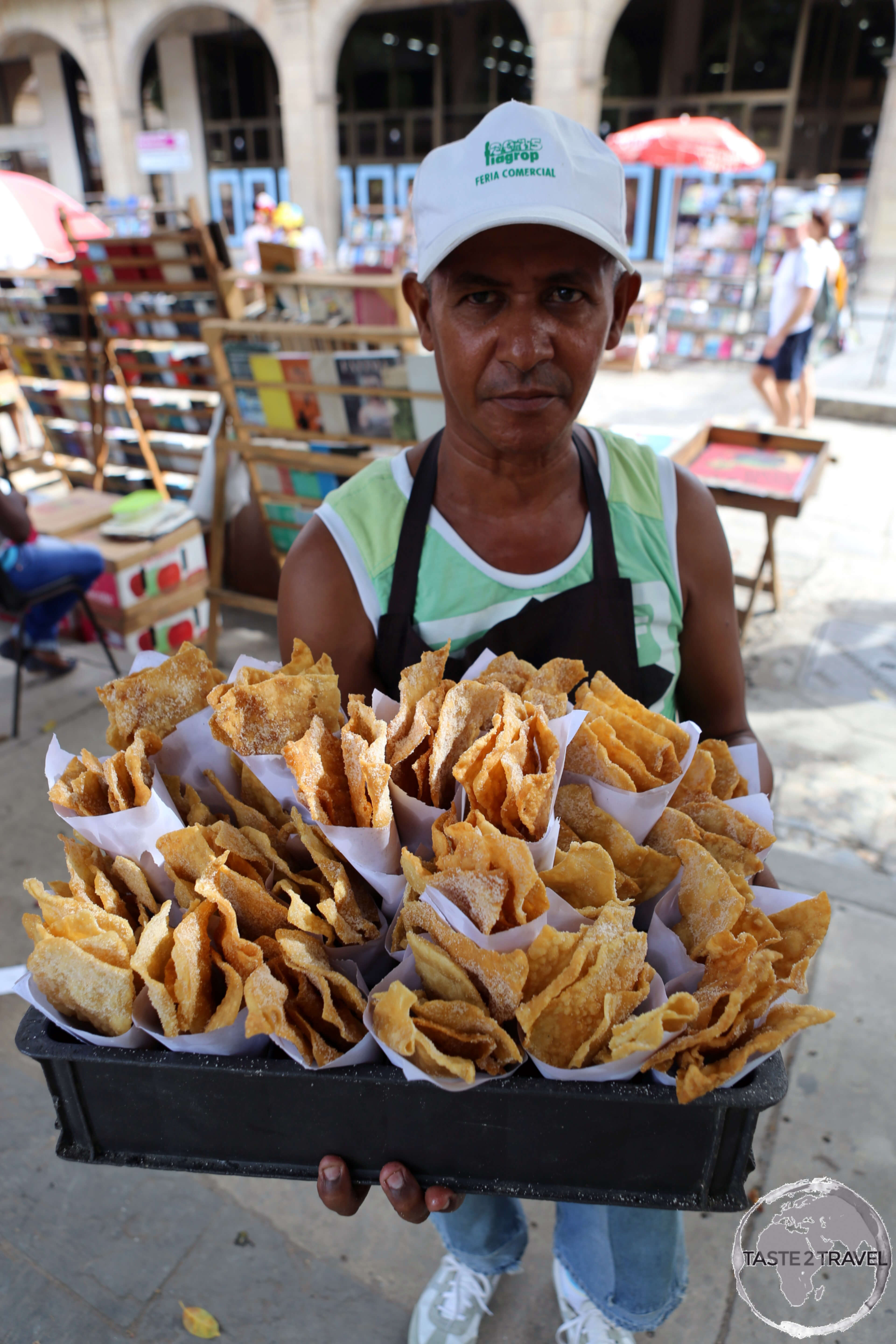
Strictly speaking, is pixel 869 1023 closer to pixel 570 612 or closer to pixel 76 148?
pixel 570 612

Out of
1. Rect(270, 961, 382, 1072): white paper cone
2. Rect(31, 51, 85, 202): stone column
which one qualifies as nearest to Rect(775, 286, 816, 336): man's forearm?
Rect(270, 961, 382, 1072): white paper cone

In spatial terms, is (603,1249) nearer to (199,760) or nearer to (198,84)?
(199,760)

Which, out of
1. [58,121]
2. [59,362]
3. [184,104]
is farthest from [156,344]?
[58,121]

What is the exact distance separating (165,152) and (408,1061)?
1743cm

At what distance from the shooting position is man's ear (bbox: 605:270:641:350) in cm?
143

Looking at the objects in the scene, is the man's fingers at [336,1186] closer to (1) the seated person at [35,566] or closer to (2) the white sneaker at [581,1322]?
(2) the white sneaker at [581,1322]

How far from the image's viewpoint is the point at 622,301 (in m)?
1.46


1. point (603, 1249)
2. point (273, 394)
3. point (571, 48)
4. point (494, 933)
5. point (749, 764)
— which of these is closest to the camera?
point (494, 933)

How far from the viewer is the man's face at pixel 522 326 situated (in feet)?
4.15

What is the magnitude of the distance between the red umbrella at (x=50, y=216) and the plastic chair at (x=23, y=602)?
2.92 meters

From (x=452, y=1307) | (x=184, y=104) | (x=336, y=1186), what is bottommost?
(x=452, y=1307)

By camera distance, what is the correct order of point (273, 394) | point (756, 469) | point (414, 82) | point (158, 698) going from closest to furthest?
point (158, 698) → point (273, 394) → point (756, 469) → point (414, 82)

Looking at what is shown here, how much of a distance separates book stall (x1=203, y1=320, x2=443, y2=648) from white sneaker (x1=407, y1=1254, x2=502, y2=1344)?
2577mm

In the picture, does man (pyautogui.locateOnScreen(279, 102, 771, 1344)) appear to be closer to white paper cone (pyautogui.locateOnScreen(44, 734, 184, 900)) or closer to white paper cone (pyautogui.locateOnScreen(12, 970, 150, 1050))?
white paper cone (pyautogui.locateOnScreen(12, 970, 150, 1050))
